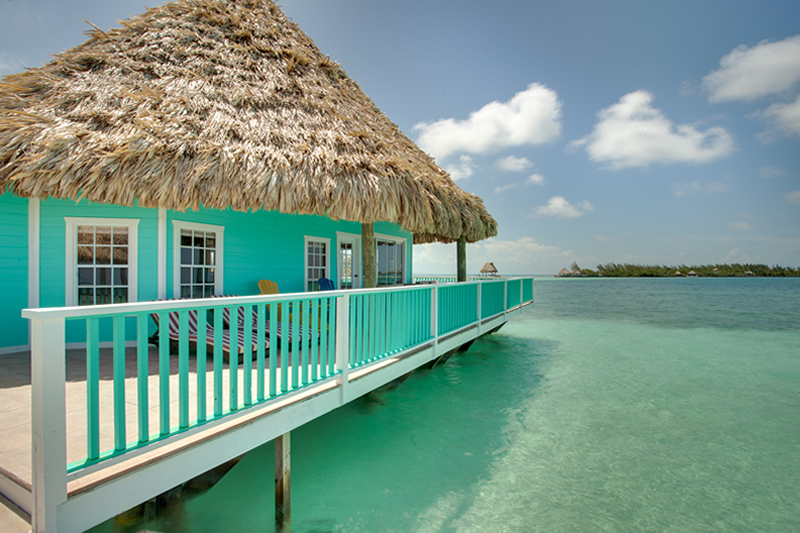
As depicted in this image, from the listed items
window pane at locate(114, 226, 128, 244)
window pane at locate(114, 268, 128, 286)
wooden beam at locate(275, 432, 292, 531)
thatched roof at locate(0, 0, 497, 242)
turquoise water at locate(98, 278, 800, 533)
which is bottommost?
turquoise water at locate(98, 278, 800, 533)

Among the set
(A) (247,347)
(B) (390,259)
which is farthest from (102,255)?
(B) (390,259)

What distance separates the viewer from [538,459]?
456 cm

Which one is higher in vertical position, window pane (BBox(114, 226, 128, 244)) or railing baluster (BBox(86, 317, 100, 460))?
window pane (BBox(114, 226, 128, 244))

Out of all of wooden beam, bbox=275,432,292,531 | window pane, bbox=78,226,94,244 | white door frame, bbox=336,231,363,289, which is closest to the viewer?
wooden beam, bbox=275,432,292,531

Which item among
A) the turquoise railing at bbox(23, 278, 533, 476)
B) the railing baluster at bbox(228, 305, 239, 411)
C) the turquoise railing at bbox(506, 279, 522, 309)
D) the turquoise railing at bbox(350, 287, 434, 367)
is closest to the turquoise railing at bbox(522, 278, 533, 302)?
the turquoise railing at bbox(506, 279, 522, 309)

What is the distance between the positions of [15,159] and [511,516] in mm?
7305

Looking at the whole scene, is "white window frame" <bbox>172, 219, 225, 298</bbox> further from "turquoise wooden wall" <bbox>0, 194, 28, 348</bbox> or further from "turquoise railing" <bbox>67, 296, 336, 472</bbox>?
"turquoise railing" <bbox>67, 296, 336, 472</bbox>

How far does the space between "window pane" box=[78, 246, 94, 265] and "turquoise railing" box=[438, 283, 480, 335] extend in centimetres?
562

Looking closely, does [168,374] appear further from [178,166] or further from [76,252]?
[76,252]

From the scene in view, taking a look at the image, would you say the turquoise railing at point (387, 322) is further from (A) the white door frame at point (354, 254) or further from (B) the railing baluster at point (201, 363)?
(A) the white door frame at point (354, 254)

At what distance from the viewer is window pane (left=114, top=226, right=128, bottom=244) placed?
19.8ft

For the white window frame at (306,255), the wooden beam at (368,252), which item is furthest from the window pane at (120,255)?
the wooden beam at (368,252)

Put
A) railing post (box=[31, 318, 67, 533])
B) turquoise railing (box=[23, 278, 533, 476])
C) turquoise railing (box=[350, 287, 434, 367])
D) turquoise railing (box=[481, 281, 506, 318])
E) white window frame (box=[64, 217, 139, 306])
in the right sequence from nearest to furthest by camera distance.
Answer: railing post (box=[31, 318, 67, 533])
turquoise railing (box=[23, 278, 533, 476])
turquoise railing (box=[350, 287, 434, 367])
white window frame (box=[64, 217, 139, 306])
turquoise railing (box=[481, 281, 506, 318])

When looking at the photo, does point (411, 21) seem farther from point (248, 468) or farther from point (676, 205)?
point (676, 205)
